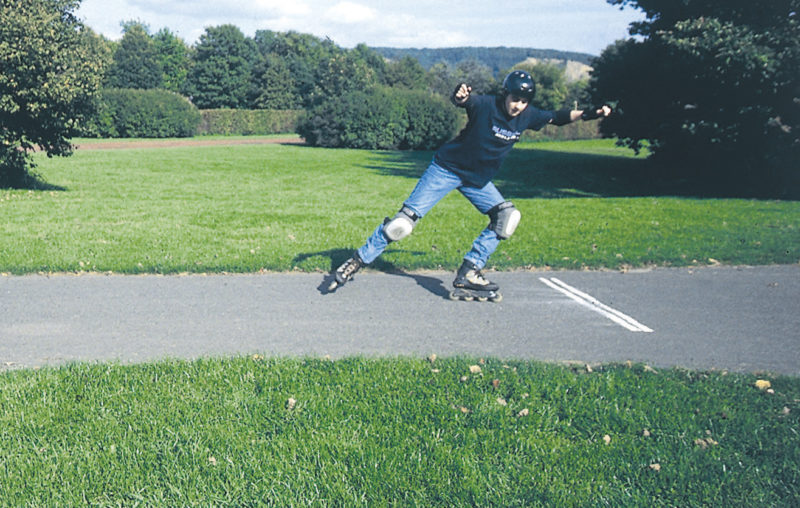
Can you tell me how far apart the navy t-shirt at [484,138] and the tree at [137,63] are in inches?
3459

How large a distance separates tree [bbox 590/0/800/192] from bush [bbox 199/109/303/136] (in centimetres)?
3996

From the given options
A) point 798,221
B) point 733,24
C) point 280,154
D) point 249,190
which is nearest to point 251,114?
point 280,154

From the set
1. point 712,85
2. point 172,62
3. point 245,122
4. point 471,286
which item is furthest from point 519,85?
point 172,62

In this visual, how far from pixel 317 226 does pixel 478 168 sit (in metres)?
5.26

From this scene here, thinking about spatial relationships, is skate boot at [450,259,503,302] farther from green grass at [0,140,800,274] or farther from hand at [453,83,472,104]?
hand at [453,83,472,104]

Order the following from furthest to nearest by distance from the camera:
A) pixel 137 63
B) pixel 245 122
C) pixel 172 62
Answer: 1. pixel 172 62
2. pixel 137 63
3. pixel 245 122

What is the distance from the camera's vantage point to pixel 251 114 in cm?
6275

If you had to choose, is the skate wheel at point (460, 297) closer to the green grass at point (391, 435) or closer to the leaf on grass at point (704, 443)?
the green grass at point (391, 435)

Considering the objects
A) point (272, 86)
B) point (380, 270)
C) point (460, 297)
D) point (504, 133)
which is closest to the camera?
point (504, 133)

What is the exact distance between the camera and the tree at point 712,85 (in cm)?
1571

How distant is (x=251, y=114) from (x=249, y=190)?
47.3m

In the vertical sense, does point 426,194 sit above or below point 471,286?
above

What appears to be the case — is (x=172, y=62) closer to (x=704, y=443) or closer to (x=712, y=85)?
(x=712, y=85)

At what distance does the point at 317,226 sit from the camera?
1122cm
